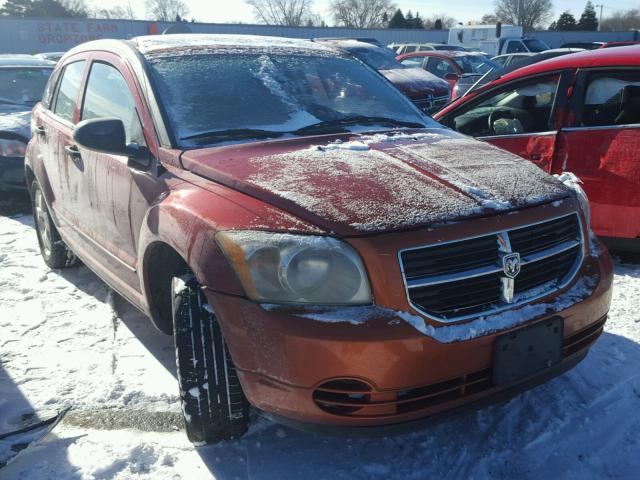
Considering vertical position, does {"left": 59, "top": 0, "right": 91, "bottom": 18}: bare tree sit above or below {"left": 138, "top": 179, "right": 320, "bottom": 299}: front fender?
above

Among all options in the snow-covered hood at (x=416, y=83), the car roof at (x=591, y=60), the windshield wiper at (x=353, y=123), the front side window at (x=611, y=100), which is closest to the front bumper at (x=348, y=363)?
the windshield wiper at (x=353, y=123)

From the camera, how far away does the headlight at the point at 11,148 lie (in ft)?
21.2

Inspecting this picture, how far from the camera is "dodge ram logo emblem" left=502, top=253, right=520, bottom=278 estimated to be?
7.05 ft

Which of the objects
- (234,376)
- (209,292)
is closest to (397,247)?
(209,292)

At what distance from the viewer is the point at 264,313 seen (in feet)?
6.48

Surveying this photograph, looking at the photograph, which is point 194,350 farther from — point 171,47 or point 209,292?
point 171,47

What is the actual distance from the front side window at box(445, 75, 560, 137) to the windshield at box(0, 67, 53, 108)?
563 cm

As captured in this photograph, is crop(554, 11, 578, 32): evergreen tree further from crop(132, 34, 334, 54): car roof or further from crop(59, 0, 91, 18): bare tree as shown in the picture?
crop(132, 34, 334, 54): car roof

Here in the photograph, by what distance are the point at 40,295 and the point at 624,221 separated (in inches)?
165

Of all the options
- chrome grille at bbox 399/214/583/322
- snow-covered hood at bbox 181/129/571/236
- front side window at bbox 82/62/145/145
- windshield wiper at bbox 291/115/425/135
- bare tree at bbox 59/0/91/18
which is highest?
bare tree at bbox 59/0/91/18

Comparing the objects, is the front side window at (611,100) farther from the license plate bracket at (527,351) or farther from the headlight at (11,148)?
the headlight at (11,148)

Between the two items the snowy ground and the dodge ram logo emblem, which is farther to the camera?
the snowy ground

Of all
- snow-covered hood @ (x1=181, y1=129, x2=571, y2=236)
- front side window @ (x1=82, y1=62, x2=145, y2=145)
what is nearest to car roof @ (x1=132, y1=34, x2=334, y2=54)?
front side window @ (x1=82, y1=62, x2=145, y2=145)

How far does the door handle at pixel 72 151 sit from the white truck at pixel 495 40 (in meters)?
22.2
